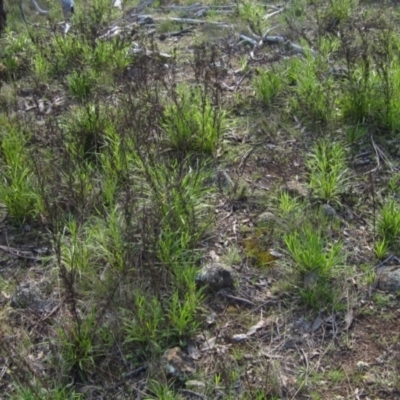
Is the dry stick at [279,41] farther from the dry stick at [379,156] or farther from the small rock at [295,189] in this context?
the small rock at [295,189]

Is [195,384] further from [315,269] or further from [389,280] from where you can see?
[389,280]

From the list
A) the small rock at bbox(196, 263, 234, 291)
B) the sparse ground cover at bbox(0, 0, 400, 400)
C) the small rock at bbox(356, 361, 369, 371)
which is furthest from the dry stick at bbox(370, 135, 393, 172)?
the small rock at bbox(356, 361, 369, 371)

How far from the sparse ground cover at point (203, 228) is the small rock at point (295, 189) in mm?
24

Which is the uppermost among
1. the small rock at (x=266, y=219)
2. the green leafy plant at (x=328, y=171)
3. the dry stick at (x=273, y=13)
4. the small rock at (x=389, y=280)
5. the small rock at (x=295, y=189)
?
the dry stick at (x=273, y=13)

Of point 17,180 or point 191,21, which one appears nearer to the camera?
point 17,180

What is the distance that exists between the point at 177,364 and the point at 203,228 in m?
1.07

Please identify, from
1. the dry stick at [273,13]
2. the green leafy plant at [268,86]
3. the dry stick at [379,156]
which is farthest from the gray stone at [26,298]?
the dry stick at [273,13]

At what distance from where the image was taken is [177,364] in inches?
128

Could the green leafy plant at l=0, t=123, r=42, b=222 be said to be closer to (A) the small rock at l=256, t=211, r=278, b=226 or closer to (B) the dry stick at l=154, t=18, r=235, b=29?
(A) the small rock at l=256, t=211, r=278, b=226

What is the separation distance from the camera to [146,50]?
6848 millimetres

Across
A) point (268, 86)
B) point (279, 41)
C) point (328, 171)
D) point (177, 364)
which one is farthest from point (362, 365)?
point (279, 41)

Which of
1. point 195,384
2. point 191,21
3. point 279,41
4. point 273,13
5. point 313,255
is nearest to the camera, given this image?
point 195,384

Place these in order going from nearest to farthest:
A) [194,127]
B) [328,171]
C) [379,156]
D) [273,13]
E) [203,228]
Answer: [203,228] < [328,171] < [379,156] < [194,127] < [273,13]

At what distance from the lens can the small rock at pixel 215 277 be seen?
12.2ft
